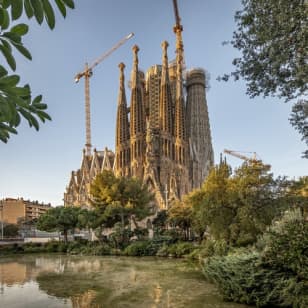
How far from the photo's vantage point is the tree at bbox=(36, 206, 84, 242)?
1173 inches

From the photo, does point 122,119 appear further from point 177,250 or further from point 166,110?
point 177,250

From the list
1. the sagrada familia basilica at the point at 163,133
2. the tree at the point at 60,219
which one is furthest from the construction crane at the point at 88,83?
the tree at the point at 60,219

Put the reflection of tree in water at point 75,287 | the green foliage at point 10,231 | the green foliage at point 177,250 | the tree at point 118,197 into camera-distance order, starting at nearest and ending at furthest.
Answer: the reflection of tree in water at point 75,287 < the green foliage at point 177,250 < the tree at point 118,197 < the green foliage at point 10,231

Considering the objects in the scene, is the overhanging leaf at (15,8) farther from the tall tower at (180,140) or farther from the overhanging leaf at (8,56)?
the tall tower at (180,140)

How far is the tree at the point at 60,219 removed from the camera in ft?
97.8

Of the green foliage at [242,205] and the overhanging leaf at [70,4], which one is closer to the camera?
the overhanging leaf at [70,4]

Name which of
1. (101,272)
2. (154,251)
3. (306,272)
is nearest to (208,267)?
(306,272)

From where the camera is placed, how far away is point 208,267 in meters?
9.80

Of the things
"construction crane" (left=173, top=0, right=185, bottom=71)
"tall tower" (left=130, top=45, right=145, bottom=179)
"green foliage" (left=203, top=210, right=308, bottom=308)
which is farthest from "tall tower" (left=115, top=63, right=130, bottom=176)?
"green foliage" (left=203, top=210, right=308, bottom=308)

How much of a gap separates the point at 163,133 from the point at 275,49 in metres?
56.7

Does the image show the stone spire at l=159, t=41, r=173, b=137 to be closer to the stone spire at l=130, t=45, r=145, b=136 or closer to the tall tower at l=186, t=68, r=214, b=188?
the stone spire at l=130, t=45, r=145, b=136

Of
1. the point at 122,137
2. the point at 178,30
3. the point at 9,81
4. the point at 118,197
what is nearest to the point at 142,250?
→ the point at 118,197

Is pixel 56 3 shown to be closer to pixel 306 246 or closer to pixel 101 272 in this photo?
pixel 306 246

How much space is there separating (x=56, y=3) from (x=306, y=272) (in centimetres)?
731
